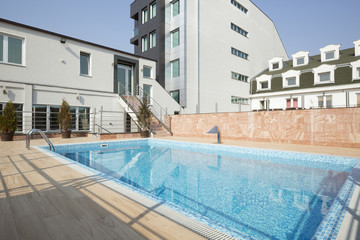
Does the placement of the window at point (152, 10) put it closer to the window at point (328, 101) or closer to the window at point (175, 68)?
the window at point (175, 68)

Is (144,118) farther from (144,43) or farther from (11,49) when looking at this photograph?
(144,43)

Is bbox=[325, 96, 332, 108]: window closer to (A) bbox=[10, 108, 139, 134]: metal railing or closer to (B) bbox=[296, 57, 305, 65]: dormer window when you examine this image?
(B) bbox=[296, 57, 305, 65]: dormer window

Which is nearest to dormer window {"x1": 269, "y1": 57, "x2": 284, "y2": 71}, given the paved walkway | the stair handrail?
the stair handrail

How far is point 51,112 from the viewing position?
1123cm

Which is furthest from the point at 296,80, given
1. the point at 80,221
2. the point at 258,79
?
the point at 80,221

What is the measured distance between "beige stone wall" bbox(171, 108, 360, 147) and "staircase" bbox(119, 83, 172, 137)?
248cm

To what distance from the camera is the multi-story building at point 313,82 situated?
18000mm

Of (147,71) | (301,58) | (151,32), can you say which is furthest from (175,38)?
(301,58)

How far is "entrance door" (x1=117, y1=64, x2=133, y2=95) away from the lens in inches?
596

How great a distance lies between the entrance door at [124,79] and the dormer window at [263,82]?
15.9 meters

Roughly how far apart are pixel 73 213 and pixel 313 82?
23790 mm

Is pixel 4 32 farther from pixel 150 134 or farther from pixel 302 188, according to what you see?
pixel 302 188

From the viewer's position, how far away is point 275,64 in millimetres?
25984

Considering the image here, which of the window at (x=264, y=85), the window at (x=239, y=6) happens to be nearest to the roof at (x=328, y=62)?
the window at (x=264, y=85)
